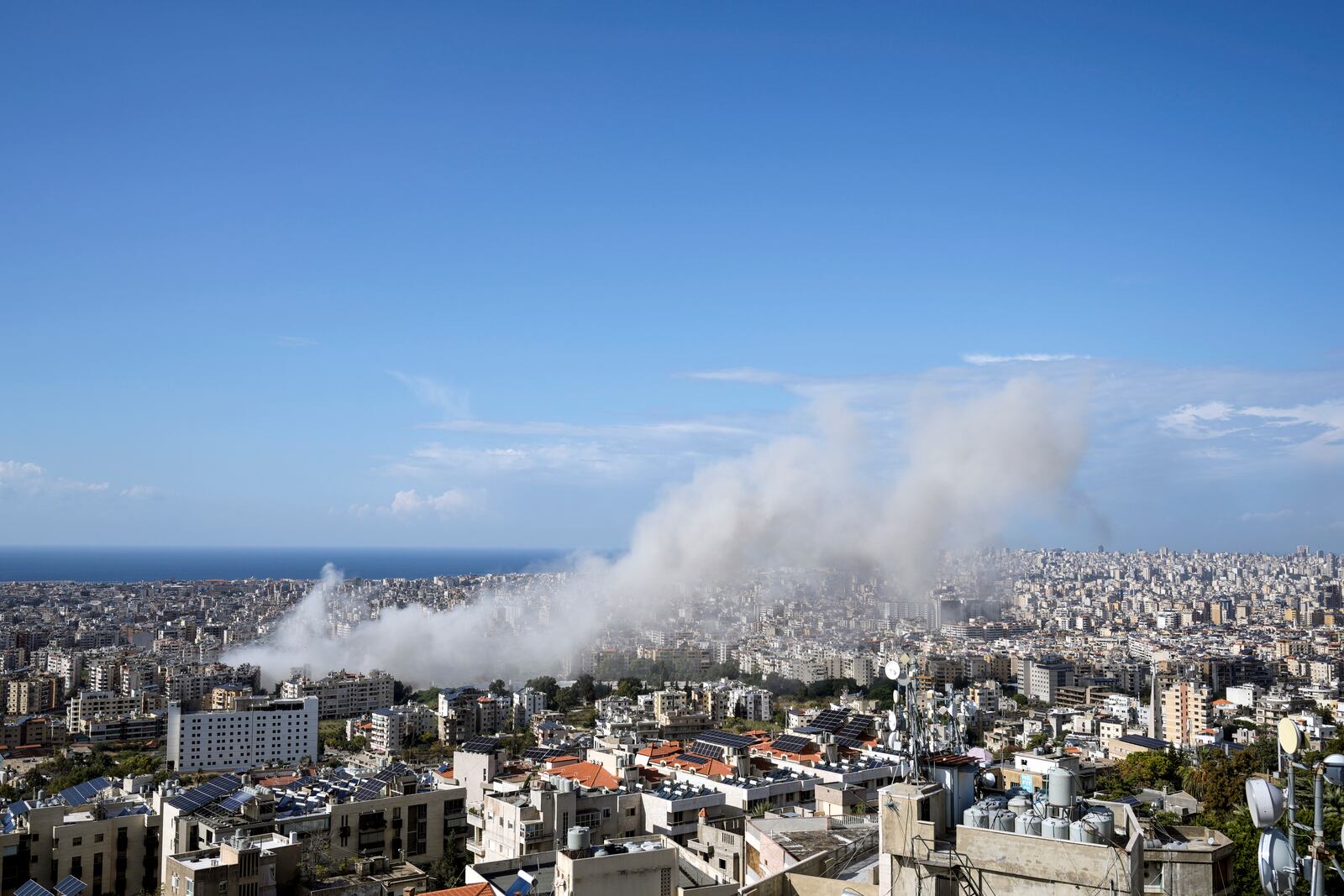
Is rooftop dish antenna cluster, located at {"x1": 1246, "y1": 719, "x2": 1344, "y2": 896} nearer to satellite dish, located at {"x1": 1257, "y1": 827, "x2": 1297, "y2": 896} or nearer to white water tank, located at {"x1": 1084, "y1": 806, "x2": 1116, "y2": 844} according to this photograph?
satellite dish, located at {"x1": 1257, "y1": 827, "x2": 1297, "y2": 896}

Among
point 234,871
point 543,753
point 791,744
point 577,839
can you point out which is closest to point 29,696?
point 543,753

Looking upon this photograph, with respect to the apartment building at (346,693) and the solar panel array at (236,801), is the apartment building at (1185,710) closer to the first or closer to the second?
the apartment building at (346,693)

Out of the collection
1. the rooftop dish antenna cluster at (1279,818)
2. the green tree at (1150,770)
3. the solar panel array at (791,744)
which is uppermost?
the rooftop dish antenna cluster at (1279,818)

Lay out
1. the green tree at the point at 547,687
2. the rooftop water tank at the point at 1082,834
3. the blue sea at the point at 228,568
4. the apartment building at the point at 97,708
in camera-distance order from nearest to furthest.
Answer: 1. the rooftop water tank at the point at 1082,834
2. the apartment building at the point at 97,708
3. the green tree at the point at 547,687
4. the blue sea at the point at 228,568

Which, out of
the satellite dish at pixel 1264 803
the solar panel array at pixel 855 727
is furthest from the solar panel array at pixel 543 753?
the satellite dish at pixel 1264 803

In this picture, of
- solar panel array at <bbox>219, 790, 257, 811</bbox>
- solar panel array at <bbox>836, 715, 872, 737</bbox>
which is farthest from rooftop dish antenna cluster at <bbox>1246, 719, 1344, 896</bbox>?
solar panel array at <bbox>836, 715, 872, 737</bbox>

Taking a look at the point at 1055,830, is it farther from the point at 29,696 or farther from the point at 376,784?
the point at 29,696
